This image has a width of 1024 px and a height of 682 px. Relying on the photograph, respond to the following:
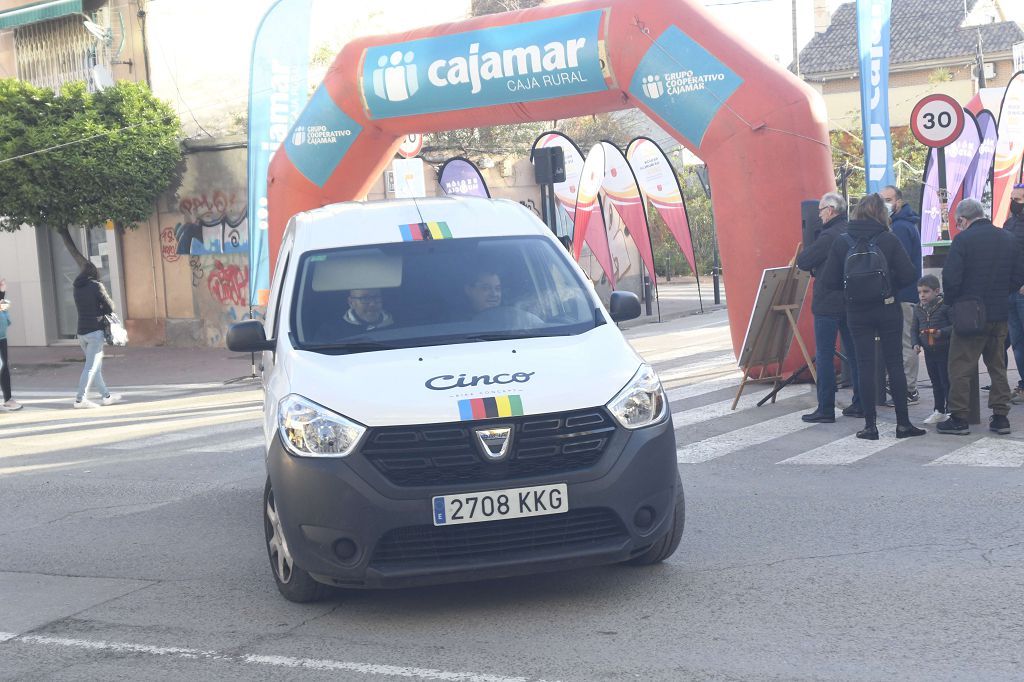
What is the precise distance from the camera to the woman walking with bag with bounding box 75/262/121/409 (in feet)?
52.6

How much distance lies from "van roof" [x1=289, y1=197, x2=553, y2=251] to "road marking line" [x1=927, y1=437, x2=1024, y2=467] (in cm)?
382

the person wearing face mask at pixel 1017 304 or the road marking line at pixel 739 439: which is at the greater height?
the person wearing face mask at pixel 1017 304

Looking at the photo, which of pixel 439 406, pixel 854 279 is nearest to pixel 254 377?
pixel 854 279

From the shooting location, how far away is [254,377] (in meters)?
18.7

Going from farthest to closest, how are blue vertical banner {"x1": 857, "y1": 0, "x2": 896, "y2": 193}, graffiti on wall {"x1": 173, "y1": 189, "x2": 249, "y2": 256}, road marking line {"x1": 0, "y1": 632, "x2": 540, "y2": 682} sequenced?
graffiti on wall {"x1": 173, "y1": 189, "x2": 249, "y2": 256}
blue vertical banner {"x1": 857, "y1": 0, "x2": 896, "y2": 193}
road marking line {"x1": 0, "y1": 632, "x2": 540, "y2": 682}

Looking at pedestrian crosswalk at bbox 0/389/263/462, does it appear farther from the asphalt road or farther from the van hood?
the van hood

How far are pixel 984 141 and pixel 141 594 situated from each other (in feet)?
67.1

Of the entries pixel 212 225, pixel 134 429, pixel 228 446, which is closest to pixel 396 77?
pixel 134 429

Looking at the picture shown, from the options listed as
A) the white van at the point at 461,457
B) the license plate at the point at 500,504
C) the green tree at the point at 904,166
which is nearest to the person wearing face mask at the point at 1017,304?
the white van at the point at 461,457

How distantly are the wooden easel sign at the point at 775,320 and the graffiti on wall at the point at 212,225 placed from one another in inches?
544

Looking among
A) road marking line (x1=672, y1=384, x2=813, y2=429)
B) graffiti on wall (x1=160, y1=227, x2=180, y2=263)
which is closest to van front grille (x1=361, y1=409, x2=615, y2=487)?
road marking line (x1=672, y1=384, x2=813, y2=429)

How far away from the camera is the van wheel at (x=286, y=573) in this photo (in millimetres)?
5676

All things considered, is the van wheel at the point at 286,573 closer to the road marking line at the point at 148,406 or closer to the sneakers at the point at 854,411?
the sneakers at the point at 854,411

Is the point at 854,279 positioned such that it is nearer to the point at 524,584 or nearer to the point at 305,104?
the point at 524,584
